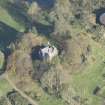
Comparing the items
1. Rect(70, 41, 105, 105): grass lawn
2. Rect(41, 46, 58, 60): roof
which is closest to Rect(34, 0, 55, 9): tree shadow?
Rect(41, 46, 58, 60): roof

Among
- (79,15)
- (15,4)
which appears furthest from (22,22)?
(79,15)

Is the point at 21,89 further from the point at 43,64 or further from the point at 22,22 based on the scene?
the point at 22,22

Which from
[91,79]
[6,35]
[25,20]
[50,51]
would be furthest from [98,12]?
[6,35]

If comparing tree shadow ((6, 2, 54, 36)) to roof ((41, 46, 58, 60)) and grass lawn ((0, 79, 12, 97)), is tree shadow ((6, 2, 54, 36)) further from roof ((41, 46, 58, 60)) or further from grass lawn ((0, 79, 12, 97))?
grass lawn ((0, 79, 12, 97))

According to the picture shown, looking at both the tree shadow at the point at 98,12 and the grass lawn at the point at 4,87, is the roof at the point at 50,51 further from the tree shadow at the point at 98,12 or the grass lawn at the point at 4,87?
the tree shadow at the point at 98,12

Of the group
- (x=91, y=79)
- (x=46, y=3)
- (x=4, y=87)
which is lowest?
(x=4, y=87)

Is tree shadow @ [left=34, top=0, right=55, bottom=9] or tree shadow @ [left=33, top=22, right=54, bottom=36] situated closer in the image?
tree shadow @ [left=33, top=22, right=54, bottom=36]

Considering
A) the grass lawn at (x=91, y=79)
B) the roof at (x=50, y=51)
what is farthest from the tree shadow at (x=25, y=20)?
the grass lawn at (x=91, y=79)

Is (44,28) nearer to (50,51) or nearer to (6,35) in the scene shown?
(6,35)
